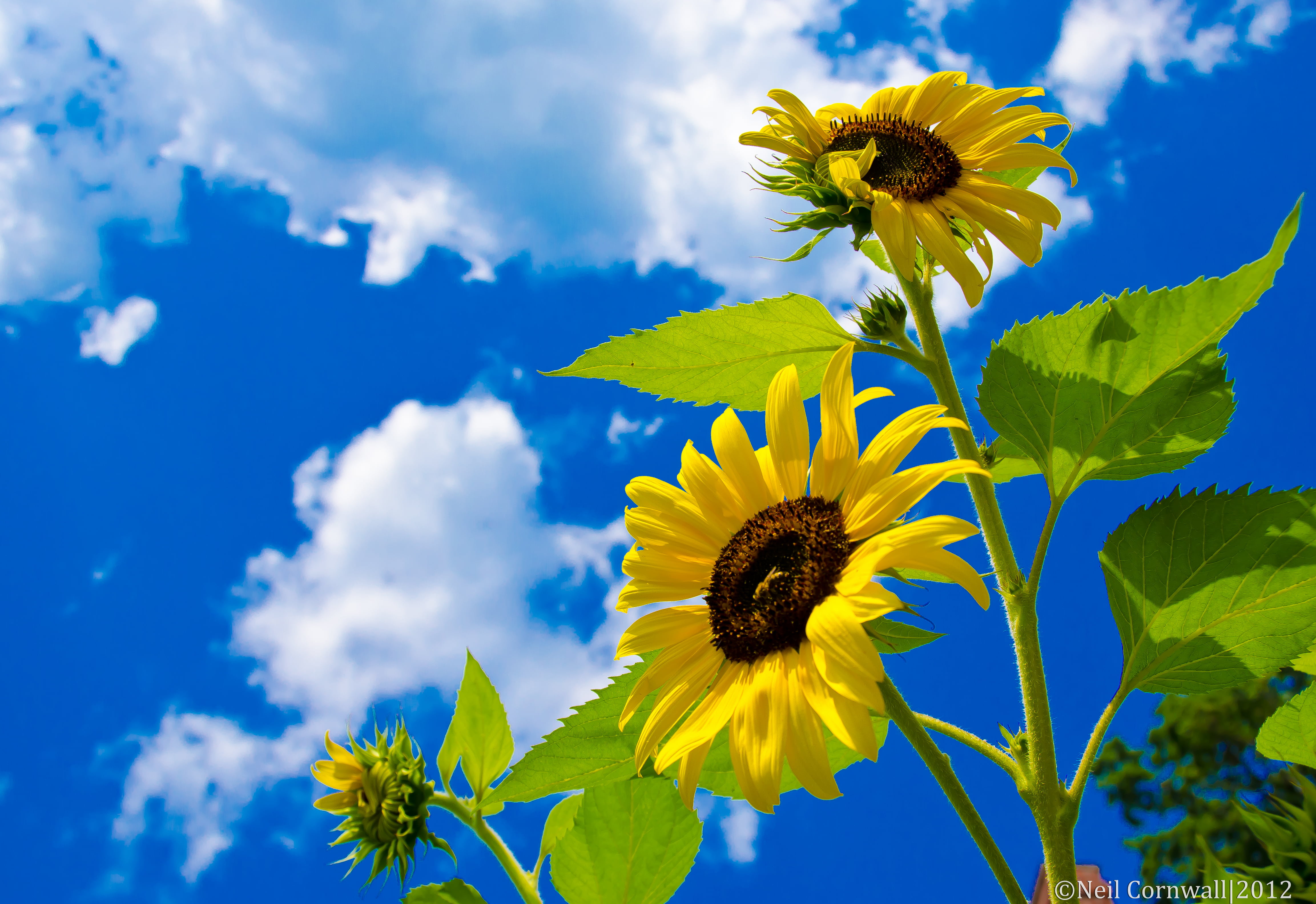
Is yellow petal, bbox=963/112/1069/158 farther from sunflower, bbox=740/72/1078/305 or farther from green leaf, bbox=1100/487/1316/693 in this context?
green leaf, bbox=1100/487/1316/693

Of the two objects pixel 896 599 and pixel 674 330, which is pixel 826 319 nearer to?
pixel 674 330

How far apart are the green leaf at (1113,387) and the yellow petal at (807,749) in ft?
2.56

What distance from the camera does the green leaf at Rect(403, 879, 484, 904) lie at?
6.67 feet

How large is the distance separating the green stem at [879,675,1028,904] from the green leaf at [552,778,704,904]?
69 centimetres

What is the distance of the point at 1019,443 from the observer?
1886mm

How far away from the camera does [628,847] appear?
80.4 inches

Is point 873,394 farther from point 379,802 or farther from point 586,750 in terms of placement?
point 379,802

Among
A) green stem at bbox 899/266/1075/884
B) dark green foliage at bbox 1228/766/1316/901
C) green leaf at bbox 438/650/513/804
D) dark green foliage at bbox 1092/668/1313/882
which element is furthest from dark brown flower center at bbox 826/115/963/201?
dark green foliage at bbox 1092/668/1313/882

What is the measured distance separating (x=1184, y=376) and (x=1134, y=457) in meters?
0.19

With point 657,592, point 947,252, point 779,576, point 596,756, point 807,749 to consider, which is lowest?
point 807,749

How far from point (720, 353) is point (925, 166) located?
2.19 feet

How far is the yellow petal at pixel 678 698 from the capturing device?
168 cm

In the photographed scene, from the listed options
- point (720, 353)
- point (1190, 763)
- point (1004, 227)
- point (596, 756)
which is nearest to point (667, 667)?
point (596, 756)

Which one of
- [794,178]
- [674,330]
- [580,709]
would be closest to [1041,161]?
[794,178]
